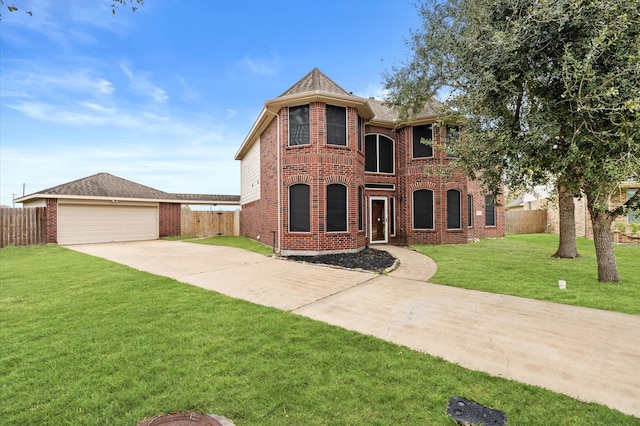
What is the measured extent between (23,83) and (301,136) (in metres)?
11.0

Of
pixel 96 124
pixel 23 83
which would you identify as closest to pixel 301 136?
pixel 23 83

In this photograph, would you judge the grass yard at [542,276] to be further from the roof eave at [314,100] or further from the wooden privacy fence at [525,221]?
the wooden privacy fence at [525,221]

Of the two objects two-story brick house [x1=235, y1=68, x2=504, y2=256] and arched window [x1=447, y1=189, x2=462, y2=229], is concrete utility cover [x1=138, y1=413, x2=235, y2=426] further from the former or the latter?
arched window [x1=447, y1=189, x2=462, y2=229]

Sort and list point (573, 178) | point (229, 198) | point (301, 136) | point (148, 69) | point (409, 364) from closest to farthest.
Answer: point (409, 364) → point (573, 178) → point (301, 136) → point (148, 69) → point (229, 198)

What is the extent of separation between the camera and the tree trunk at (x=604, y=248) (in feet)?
20.5

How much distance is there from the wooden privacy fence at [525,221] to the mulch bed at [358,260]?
15874 millimetres

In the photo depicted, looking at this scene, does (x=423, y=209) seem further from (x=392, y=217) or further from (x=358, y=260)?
(x=358, y=260)

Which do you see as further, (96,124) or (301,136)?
(96,124)

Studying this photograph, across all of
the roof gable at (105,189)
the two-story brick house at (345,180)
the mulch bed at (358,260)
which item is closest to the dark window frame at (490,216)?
the two-story brick house at (345,180)

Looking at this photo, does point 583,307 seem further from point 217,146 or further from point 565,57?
point 217,146

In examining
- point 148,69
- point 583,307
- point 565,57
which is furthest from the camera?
point 148,69

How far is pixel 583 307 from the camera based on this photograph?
15.4 ft

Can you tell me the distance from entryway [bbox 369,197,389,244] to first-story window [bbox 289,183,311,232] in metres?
4.44

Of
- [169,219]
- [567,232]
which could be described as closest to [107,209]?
[169,219]
